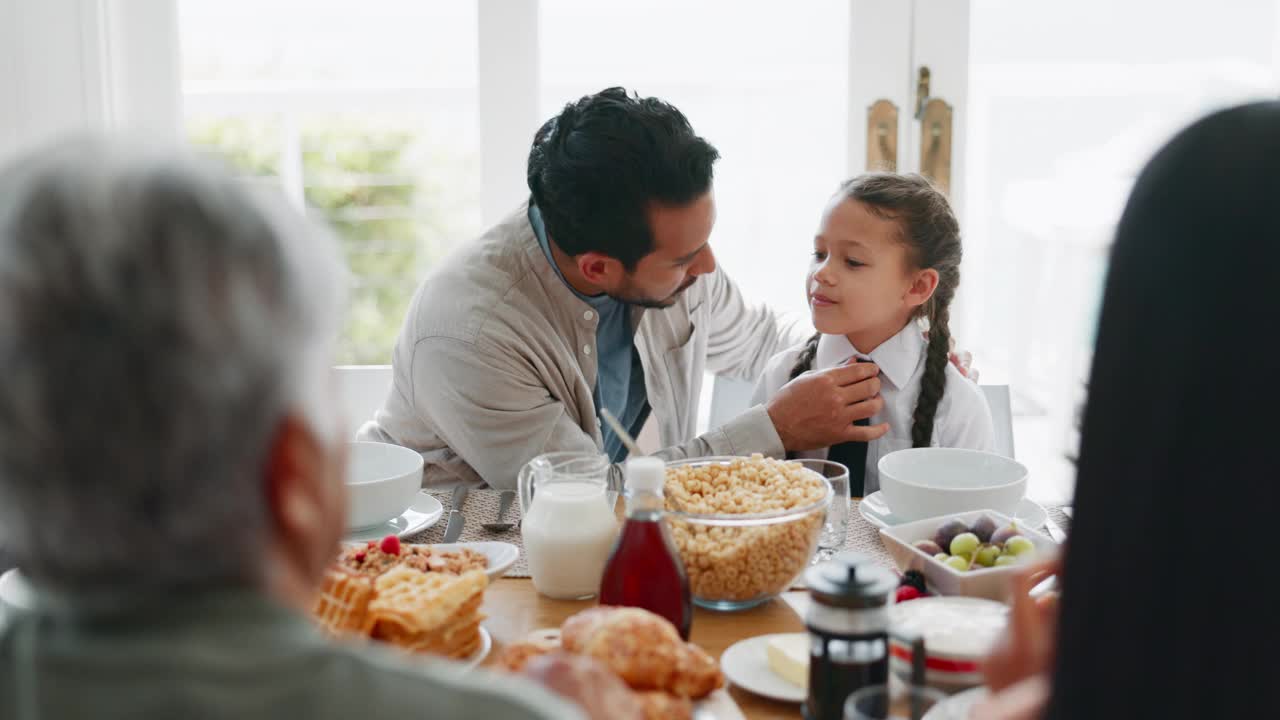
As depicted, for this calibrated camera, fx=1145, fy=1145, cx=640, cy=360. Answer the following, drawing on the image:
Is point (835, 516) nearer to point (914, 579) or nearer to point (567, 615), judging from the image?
point (914, 579)

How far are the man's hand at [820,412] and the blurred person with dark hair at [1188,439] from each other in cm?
132

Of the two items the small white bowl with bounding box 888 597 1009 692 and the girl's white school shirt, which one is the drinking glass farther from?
the girl's white school shirt

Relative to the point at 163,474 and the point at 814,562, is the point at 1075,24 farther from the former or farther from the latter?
the point at 163,474

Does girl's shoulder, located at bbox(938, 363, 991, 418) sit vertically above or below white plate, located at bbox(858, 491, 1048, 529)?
above

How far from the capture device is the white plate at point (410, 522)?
1549 millimetres

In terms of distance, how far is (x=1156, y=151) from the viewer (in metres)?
0.67

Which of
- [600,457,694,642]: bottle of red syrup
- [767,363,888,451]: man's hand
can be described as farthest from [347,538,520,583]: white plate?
[767,363,888,451]: man's hand

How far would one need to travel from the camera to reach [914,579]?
50.8 inches

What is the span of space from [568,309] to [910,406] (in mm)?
676

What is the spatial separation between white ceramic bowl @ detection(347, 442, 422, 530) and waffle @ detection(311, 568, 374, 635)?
33 centimetres

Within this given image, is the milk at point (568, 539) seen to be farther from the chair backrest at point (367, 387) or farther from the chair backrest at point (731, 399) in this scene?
the chair backrest at point (367, 387)

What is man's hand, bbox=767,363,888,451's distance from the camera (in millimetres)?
1995

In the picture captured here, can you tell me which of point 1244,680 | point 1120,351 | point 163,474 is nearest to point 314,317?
point 163,474

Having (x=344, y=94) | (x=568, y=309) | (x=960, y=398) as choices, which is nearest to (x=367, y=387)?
(x=344, y=94)
